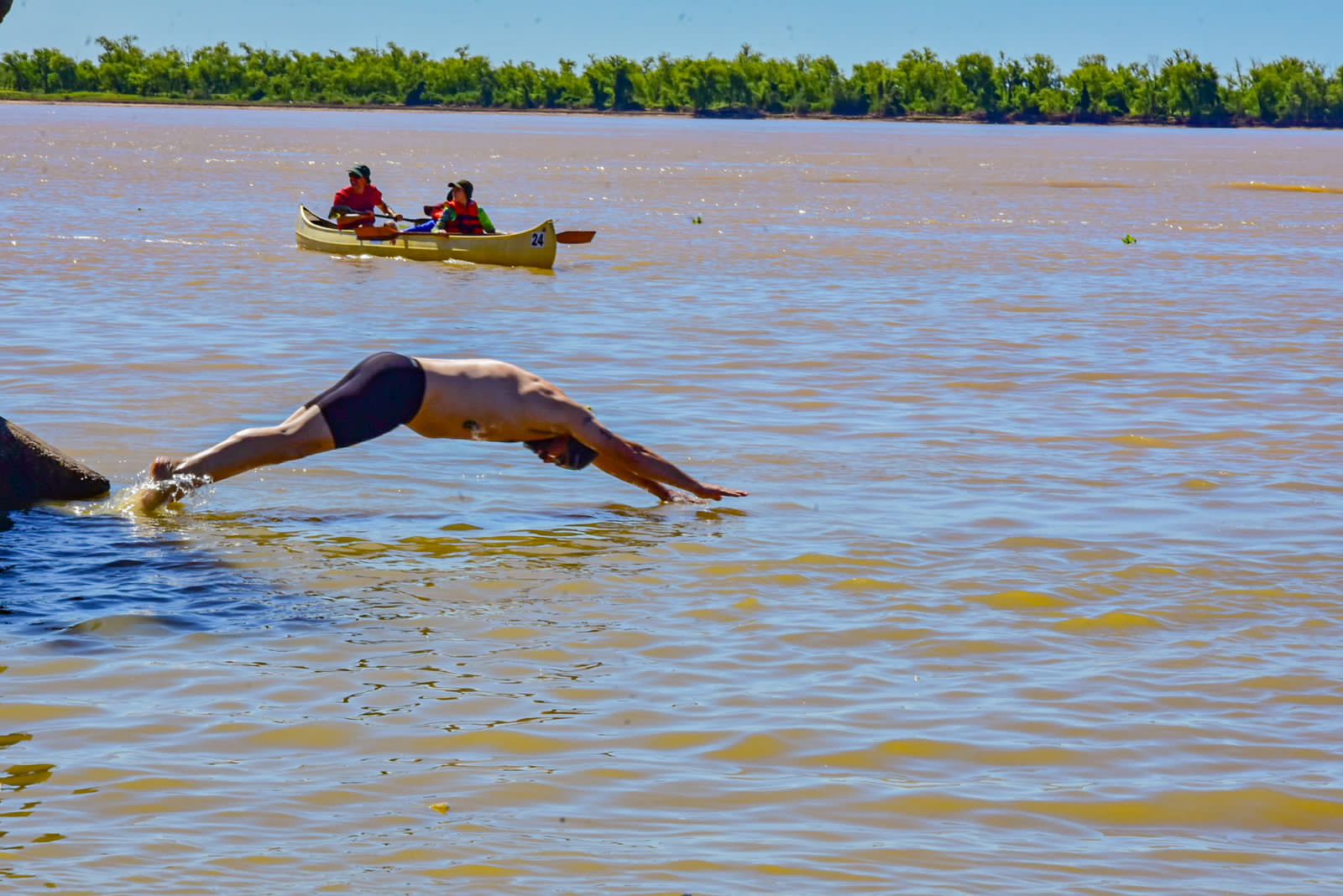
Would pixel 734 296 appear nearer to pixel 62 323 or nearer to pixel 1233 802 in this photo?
pixel 62 323

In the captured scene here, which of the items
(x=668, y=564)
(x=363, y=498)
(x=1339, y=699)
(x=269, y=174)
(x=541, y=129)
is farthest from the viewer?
(x=541, y=129)

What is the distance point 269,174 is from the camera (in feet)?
156

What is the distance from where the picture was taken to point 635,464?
29.1 ft

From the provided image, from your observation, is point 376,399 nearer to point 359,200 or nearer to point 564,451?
point 564,451

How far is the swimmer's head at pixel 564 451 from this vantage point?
8594 millimetres

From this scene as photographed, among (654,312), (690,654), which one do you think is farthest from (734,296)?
(690,654)

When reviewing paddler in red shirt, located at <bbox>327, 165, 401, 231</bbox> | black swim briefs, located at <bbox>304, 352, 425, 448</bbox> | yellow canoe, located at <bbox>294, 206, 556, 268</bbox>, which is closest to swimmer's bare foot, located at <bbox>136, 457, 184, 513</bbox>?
black swim briefs, located at <bbox>304, 352, 425, 448</bbox>

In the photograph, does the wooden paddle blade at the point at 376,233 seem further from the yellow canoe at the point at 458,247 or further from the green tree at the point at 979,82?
the green tree at the point at 979,82

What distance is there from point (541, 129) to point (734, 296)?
97696mm

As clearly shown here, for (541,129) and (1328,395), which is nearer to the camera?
(1328,395)

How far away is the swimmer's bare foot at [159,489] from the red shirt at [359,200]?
1748 cm

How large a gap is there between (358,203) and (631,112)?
448 feet

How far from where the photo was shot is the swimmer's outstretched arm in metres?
8.58

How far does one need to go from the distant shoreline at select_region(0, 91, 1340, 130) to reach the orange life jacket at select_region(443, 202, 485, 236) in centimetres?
12701
